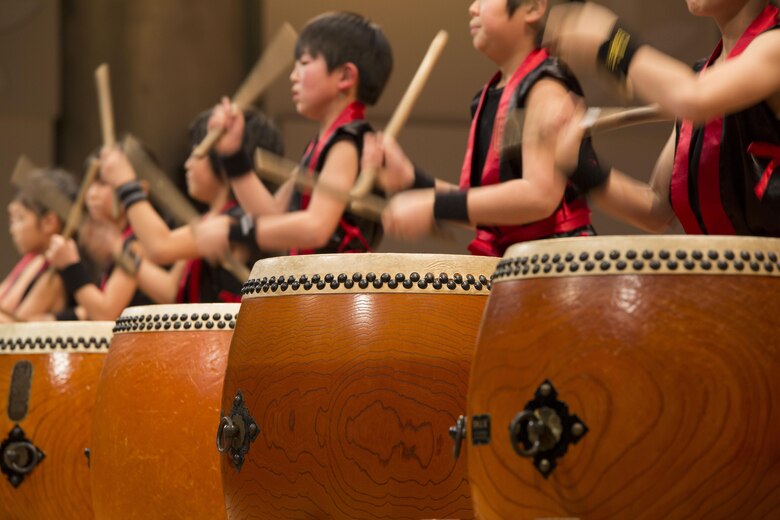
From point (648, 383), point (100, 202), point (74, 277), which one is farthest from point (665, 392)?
point (100, 202)

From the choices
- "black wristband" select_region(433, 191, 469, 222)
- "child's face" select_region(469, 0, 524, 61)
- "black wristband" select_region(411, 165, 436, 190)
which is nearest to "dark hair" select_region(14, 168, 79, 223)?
"black wristband" select_region(411, 165, 436, 190)

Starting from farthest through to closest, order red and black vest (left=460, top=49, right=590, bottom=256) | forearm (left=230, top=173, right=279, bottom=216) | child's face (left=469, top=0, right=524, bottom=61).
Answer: forearm (left=230, top=173, right=279, bottom=216) → child's face (left=469, top=0, right=524, bottom=61) → red and black vest (left=460, top=49, right=590, bottom=256)

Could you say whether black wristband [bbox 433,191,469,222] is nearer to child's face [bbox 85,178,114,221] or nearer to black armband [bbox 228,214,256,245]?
black armband [bbox 228,214,256,245]

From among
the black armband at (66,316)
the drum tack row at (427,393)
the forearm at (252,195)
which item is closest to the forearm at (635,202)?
the drum tack row at (427,393)

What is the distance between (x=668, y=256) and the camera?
4.01 ft

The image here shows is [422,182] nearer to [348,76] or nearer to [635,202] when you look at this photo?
[348,76]

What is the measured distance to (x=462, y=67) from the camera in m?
4.48

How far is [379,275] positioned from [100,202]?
2.97 metres

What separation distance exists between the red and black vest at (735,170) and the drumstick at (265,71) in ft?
4.75

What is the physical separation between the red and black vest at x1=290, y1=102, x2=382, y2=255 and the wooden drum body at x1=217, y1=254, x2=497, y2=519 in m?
1.02

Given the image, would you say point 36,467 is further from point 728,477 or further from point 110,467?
point 728,477

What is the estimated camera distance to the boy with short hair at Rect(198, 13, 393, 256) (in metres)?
2.54

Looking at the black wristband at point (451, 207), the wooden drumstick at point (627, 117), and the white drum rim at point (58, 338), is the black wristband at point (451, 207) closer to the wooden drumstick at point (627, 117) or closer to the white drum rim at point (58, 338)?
the wooden drumstick at point (627, 117)

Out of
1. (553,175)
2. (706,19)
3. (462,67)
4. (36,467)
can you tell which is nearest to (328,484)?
(553,175)
